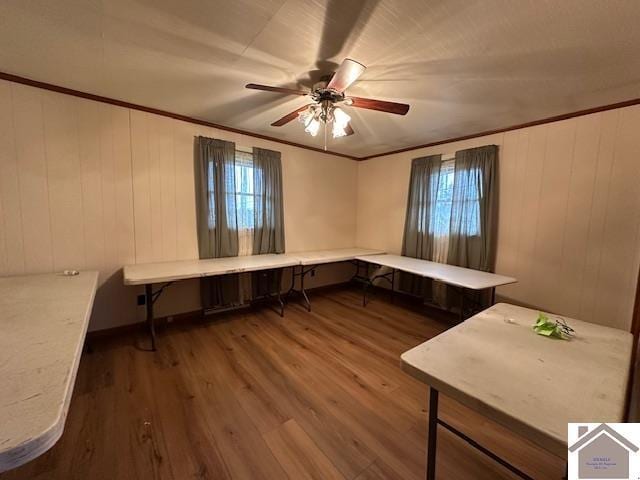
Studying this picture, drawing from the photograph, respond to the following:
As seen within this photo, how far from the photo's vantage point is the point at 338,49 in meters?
1.67

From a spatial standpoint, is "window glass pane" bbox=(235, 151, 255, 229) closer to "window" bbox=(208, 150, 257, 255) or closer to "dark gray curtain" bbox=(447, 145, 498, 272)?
"window" bbox=(208, 150, 257, 255)

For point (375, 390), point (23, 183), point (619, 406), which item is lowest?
point (375, 390)

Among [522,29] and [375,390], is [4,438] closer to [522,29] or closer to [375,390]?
[375,390]

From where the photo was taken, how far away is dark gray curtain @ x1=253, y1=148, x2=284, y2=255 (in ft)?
11.7

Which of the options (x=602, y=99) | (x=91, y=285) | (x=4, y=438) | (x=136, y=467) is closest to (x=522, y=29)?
(x=602, y=99)

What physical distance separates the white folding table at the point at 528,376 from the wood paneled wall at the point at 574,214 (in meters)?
1.59

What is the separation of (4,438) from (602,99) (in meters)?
4.00

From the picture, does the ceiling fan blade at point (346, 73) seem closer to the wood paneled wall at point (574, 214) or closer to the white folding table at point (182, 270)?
the white folding table at point (182, 270)

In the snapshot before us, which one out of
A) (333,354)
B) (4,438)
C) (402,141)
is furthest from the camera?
(402,141)

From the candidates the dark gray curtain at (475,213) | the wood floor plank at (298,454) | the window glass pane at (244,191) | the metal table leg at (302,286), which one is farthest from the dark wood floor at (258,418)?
the window glass pane at (244,191)

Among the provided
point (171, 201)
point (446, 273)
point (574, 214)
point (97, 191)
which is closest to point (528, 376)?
point (446, 273)

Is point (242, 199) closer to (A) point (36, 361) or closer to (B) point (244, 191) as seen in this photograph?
(B) point (244, 191)

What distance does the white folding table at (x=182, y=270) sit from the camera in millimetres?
2359

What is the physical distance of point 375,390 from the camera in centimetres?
200
